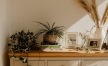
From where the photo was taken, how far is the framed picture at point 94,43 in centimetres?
251

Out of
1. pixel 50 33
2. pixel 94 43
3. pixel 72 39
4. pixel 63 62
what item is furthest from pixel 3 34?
pixel 94 43

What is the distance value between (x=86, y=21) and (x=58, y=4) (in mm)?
469

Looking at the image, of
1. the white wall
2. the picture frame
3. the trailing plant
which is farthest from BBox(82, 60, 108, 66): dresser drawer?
the white wall

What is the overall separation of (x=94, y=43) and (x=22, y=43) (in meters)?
0.94

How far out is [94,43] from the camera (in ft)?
8.30

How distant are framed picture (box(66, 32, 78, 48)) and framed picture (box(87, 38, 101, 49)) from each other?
0.82ft

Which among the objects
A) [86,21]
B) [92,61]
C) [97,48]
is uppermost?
[86,21]

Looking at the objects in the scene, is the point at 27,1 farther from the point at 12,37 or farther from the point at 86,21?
the point at 86,21

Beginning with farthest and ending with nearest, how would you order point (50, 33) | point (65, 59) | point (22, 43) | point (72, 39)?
point (72, 39) < point (50, 33) < point (22, 43) < point (65, 59)

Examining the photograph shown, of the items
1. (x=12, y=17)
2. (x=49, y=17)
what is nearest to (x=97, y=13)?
(x=49, y=17)

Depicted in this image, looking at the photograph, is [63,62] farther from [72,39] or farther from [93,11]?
[93,11]

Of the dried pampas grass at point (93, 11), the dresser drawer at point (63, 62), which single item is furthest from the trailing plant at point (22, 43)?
the dried pampas grass at point (93, 11)

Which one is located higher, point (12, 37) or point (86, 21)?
point (86, 21)

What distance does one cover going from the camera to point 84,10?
2.73 m
